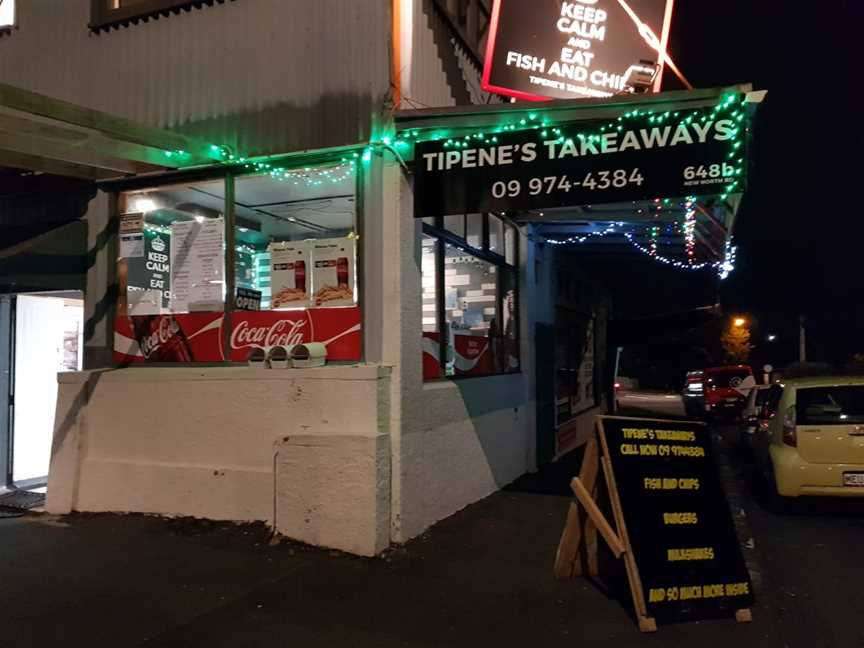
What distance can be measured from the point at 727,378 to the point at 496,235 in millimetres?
13713

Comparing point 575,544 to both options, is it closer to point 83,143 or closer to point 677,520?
point 677,520

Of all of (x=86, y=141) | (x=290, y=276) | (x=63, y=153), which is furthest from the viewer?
(x=290, y=276)

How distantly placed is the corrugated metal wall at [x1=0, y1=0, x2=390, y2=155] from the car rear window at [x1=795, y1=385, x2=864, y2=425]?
5.75 metres

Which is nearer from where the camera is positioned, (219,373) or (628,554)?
(628,554)

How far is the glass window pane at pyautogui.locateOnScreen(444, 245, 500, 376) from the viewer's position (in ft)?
28.0

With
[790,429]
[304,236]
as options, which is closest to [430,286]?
[304,236]

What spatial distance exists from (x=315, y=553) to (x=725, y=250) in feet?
26.1

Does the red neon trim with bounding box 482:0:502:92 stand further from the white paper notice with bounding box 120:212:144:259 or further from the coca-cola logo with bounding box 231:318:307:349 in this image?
the white paper notice with bounding box 120:212:144:259

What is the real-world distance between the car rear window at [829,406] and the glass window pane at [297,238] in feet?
17.3

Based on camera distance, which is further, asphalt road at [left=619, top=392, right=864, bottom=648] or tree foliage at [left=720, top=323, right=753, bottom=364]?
tree foliage at [left=720, top=323, right=753, bottom=364]

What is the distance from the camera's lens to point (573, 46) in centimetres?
924

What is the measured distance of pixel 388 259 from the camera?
273 inches

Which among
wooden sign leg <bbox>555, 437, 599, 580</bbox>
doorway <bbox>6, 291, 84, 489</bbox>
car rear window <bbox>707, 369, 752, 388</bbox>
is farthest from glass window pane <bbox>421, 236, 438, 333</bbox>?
car rear window <bbox>707, 369, 752, 388</bbox>

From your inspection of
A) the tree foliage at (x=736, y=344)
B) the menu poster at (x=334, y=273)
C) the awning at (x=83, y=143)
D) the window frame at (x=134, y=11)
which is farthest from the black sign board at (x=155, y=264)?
the tree foliage at (x=736, y=344)
